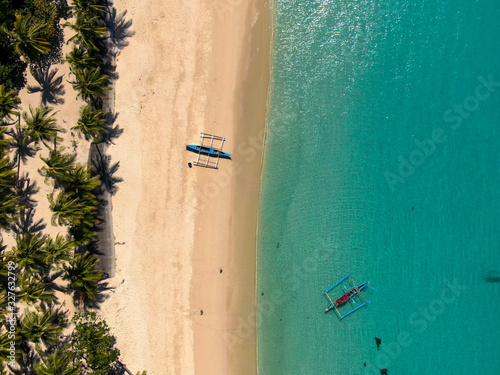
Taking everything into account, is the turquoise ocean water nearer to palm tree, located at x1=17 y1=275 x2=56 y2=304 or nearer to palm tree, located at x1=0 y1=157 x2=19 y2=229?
palm tree, located at x1=17 y1=275 x2=56 y2=304

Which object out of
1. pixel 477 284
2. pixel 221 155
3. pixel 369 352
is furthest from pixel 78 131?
pixel 477 284

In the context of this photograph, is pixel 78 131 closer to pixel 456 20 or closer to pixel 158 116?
pixel 158 116

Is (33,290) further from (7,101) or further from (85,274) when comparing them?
(7,101)

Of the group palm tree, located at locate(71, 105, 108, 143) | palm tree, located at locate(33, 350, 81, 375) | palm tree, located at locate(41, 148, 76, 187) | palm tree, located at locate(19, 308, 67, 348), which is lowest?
palm tree, located at locate(33, 350, 81, 375)

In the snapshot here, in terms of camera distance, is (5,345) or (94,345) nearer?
(5,345)

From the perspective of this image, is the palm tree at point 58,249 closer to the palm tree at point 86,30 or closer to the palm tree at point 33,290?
the palm tree at point 33,290

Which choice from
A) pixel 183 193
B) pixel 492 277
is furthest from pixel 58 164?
pixel 492 277

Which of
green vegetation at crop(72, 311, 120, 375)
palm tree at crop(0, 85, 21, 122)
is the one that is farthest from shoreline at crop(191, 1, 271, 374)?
palm tree at crop(0, 85, 21, 122)
